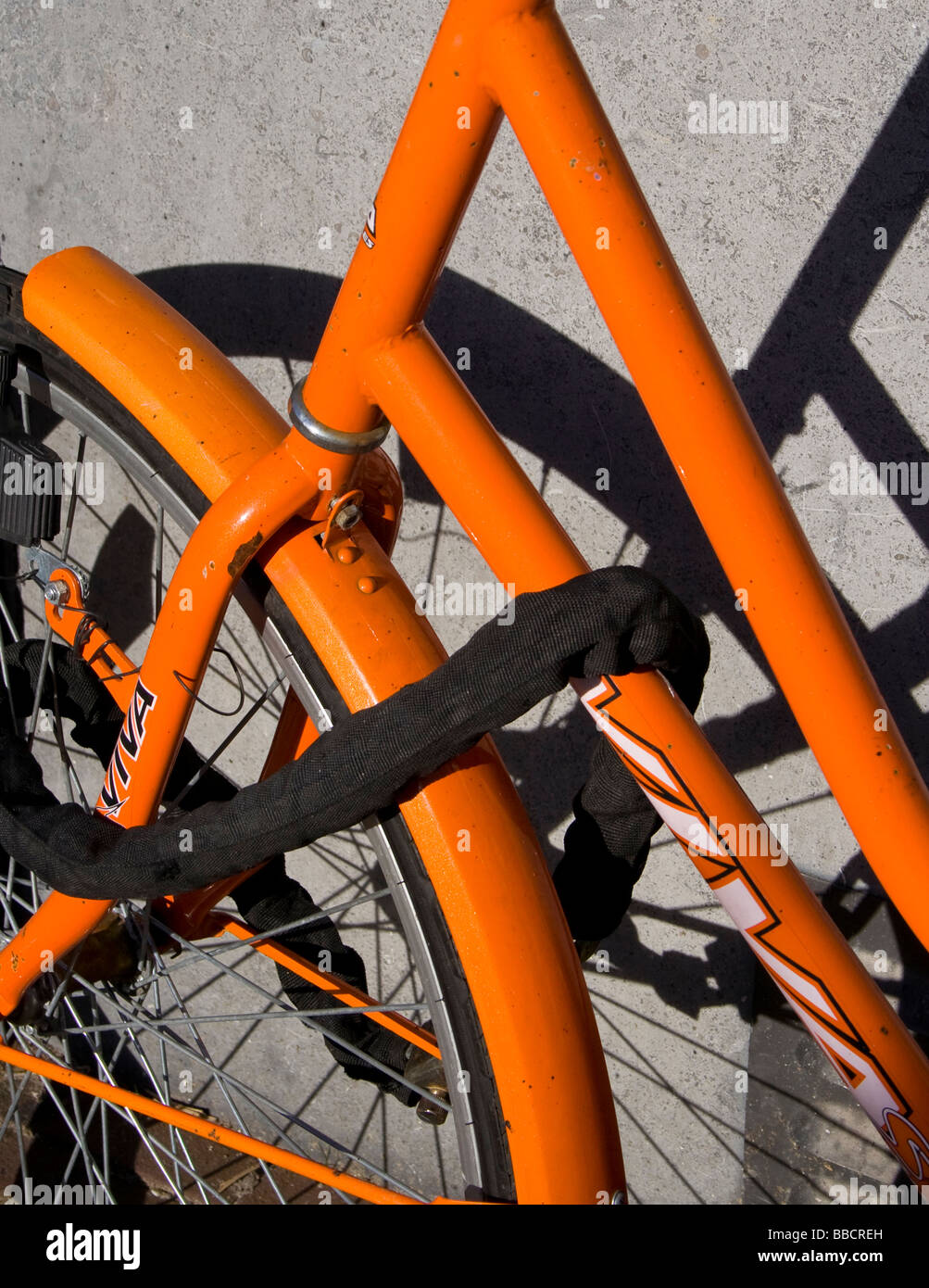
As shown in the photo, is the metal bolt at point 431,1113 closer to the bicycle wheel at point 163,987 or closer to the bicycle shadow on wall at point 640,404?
the bicycle wheel at point 163,987

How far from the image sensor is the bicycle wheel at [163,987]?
1301 mm

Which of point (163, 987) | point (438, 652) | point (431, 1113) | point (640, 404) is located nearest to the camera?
point (438, 652)

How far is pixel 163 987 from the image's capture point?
208 cm

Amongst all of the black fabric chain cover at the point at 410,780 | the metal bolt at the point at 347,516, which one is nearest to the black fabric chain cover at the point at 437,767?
the black fabric chain cover at the point at 410,780

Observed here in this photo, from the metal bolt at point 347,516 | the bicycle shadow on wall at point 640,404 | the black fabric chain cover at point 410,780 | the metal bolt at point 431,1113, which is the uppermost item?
the bicycle shadow on wall at point 640,404

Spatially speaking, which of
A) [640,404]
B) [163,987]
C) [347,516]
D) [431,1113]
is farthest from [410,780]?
[163,987]

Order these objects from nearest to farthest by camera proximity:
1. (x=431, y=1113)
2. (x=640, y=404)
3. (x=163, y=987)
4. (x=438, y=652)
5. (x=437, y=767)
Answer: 1. (x=437, y=767)
2. (x=438, y=652)
3. (x=431, y=1113)
4. (x=640, y=404)
5. (x=163, y=987)

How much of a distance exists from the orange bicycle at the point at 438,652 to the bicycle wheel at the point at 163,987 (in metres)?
0.03

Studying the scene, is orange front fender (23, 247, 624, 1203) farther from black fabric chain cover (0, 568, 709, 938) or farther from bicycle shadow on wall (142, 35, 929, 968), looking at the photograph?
bicycle shadow on wall (142, 35, 929, 968)

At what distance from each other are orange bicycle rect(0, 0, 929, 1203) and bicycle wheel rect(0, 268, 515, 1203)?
0.03 m

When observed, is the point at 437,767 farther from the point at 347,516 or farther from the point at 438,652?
the point at 347,516

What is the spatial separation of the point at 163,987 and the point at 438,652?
151 cm

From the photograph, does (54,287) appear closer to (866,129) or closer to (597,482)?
(597,482)
